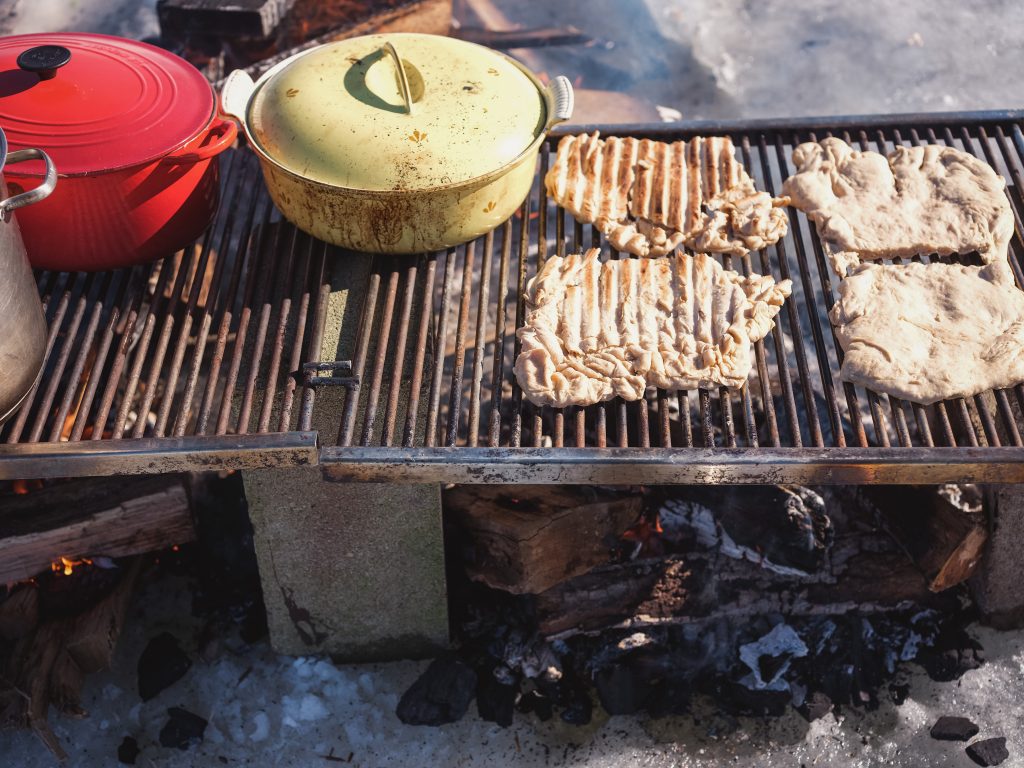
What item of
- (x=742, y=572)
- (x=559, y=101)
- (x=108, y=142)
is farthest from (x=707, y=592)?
(x=108, y=142)

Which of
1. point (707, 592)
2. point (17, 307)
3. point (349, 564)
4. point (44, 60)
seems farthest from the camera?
point (707, 592)

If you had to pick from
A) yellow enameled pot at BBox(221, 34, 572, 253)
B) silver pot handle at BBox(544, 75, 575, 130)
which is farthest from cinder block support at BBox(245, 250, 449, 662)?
silver pot handle at BBox(544, 75, 575, 130)

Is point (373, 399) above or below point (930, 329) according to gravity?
below

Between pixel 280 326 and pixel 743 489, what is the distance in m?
2.02

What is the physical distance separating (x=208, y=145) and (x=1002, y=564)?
363 cm

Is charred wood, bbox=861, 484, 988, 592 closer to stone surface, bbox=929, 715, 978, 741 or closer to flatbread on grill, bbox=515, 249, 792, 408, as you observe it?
stone surface, bbox=929, 715, 978, 741

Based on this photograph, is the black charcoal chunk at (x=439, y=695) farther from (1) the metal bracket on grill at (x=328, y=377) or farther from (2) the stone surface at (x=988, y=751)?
(2) the stone surface at (x=988, y=751)

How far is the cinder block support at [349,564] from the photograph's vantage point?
3498mm

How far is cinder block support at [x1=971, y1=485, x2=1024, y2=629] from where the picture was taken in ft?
12.2

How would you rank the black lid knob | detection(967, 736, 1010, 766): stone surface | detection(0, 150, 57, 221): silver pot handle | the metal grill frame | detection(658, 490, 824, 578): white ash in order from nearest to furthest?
detection(0, 150, 57, 221): silver pot handle < the metal grill frame < the black lid knob < detection(967, 736, 1010, 766): stone surface < detection(658, 490, 824, 578): white ash

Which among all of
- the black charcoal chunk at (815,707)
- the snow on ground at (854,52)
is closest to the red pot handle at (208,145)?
the black charcoal chunk at (815,707)

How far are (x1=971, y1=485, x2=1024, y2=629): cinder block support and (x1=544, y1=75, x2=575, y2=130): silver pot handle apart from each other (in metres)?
2.29

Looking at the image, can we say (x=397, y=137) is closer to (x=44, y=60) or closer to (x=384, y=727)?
(x=44, y=60)

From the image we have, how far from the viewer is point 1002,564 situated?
386cm
